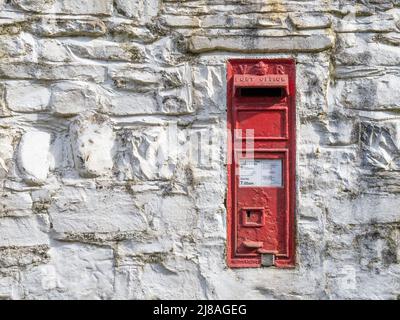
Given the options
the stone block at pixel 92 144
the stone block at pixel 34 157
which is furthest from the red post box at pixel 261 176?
the stone block at pixel 34 157

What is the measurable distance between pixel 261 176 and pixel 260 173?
2 centimetres

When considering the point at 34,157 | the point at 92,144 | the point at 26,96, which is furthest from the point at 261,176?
the point at 26,96

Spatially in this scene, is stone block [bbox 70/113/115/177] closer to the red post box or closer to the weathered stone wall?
the weathered stone wall

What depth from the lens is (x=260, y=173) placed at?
3475mm

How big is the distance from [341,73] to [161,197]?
1.17m

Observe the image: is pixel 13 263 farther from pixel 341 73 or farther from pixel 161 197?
pixel 341 73

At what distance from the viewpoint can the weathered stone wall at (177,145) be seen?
→ 343cm

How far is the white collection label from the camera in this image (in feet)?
11.4

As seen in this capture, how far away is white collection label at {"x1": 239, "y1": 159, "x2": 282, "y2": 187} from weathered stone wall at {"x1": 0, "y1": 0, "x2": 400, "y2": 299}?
111 mm

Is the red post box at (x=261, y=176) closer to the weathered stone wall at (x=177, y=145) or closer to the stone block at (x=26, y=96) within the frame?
the weathered stone wall at (x=177, y=145)

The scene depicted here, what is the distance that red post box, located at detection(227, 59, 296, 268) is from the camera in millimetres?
3463

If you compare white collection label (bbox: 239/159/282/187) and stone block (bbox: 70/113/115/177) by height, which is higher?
stone block (bbox: 70/113/115/177)

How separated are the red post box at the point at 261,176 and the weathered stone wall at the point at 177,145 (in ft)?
0.17

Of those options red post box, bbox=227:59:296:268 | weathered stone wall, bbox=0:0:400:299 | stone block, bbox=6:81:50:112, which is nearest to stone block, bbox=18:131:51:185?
weathered stone wall, bbox=0:0:400:299
